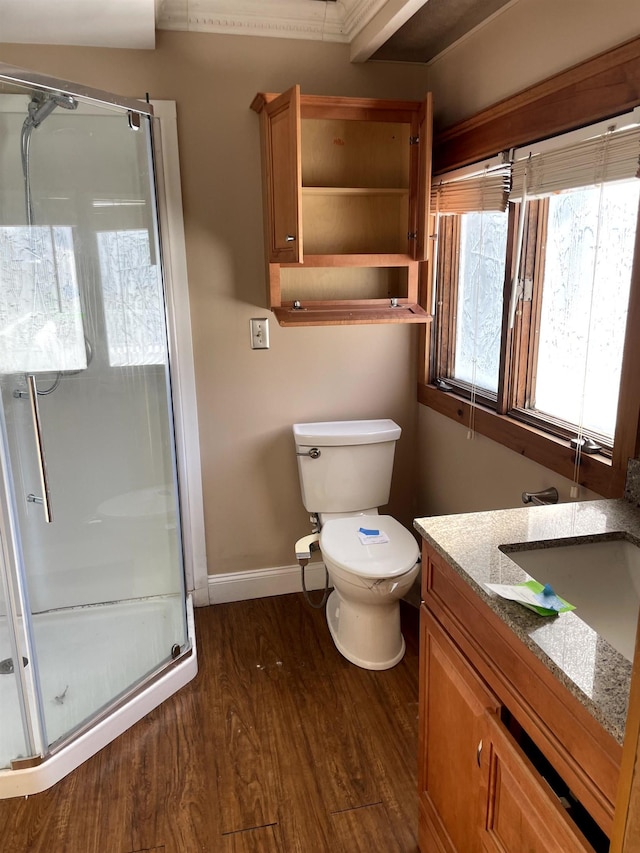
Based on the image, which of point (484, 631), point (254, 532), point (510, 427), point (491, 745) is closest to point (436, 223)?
point (510, 427)

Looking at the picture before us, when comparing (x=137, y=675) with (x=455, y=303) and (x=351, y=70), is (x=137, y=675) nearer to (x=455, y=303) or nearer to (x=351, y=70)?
(x=455, y=303)

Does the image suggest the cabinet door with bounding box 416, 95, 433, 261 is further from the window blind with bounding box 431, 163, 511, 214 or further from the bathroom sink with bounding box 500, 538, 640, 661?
the bathroom sink with bounding box 500, 538, 640, 661

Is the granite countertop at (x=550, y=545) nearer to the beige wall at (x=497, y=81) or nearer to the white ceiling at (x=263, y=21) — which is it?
the beige wall at (x=497, y=81)

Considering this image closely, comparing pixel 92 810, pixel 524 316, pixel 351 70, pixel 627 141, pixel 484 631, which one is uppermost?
pixel 351 70

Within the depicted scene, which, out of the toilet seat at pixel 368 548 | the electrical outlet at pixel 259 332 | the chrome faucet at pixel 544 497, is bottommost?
the toilet seat at pixel 368 548

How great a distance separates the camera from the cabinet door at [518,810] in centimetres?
100

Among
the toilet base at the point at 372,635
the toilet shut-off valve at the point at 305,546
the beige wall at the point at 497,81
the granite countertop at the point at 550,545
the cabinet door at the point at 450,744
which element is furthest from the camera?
the toilet shut-off valve at the point at 305,546

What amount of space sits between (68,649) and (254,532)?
0.92 meters

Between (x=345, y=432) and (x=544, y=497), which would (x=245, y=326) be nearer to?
(x=345, y=432)

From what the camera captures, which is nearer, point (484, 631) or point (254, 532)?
point (484, 631)

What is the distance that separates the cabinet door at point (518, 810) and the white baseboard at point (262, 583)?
1.75 meters

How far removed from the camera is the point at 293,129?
212 centimetres

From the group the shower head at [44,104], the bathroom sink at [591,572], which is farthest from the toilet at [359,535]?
the shower head at [44,104]

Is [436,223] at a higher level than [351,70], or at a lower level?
lower
